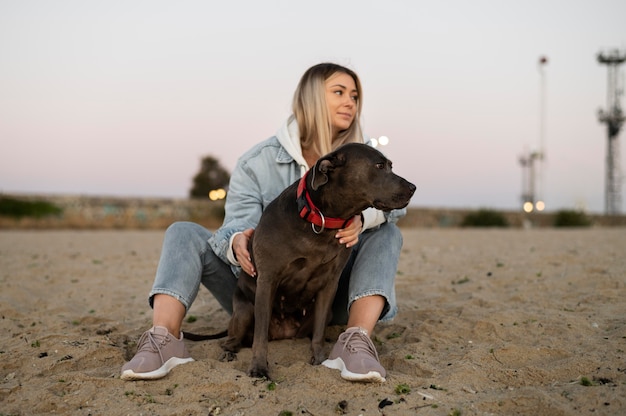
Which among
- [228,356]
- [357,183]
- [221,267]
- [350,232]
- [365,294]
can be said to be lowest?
[228,356]

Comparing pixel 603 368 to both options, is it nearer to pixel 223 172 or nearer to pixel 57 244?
pixel 57 244

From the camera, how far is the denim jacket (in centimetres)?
376

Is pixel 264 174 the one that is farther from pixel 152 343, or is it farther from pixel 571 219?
pixel 571 219

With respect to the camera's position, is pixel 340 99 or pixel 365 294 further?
pixel 340 99

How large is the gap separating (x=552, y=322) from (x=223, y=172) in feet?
81.1

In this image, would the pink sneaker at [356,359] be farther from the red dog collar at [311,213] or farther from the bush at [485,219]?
the bush at [485,219]

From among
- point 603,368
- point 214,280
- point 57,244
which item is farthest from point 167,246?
point 57,244

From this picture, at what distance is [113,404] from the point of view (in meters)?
2.55

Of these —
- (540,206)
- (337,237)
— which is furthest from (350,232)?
(540,206)

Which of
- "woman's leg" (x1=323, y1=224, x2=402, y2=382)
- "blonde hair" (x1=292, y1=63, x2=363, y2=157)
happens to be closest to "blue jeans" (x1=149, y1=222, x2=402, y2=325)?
"woman's leg" (x1=323, y1=224, x2=402, y2=382)

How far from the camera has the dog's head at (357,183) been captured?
289 centimetres

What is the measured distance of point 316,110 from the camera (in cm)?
379

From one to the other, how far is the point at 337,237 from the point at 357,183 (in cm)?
33

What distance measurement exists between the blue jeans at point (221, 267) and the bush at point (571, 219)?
62.2ft
